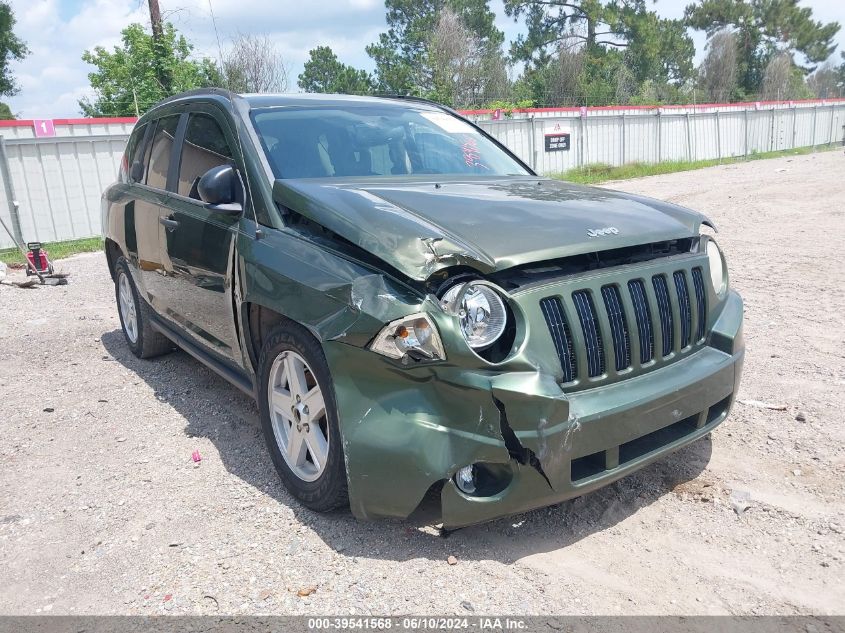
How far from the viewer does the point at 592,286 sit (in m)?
2.68

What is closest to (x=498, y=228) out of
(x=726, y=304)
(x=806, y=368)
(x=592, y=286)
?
(x=592, y=286)

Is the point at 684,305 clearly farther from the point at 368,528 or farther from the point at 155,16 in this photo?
the point at 155,16

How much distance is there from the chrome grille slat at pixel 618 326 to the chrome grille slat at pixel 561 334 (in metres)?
0.22

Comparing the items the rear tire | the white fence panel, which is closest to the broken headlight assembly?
the rear tire

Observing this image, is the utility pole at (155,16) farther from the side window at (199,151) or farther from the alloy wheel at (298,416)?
the alloy wheel at (298,416)

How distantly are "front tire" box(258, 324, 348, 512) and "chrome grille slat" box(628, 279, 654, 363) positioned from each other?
49.4 inches

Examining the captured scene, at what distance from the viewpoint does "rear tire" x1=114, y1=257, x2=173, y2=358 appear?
533 centimetres

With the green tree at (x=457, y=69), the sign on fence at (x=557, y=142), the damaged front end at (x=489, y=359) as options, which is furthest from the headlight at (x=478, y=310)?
the green tree at (x=457, y=69)

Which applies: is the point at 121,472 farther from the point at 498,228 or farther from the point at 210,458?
the point at 498,228

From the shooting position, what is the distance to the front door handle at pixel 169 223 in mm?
4119

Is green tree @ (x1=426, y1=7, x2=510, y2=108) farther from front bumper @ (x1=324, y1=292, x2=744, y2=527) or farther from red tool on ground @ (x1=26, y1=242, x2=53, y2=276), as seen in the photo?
front bumper @ (x1=324, y1=292, x2=744, y2=527)

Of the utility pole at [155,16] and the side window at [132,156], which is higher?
the utility pole at [155,16]

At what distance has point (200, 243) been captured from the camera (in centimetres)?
381

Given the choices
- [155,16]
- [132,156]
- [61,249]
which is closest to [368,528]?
[132,156]
